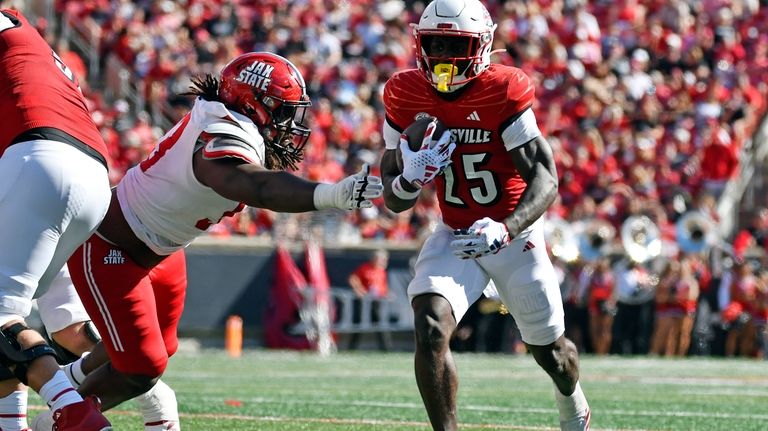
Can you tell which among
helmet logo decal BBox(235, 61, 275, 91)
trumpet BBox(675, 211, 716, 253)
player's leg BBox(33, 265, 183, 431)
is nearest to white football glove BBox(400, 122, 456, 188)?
helmet logo decal BBox(235, 61, 275, 91)

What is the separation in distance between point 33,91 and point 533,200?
191cm

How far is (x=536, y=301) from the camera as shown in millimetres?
5516

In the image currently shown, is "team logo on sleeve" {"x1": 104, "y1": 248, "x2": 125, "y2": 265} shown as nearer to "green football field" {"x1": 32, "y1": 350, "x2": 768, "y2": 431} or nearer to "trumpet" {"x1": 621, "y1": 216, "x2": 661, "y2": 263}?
"green football field" {"x1": 32, "y1": 350, "x2": 768, "y2": 431}

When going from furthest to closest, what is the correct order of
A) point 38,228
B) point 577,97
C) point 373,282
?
point 577,97
point 373,282
point 38,228

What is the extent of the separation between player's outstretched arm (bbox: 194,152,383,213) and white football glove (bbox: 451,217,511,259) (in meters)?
0.65

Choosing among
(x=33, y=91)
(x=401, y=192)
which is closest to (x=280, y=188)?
(x=401, y=192)

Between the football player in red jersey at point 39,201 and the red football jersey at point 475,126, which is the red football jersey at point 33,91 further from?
the red football jersey at point 475,126

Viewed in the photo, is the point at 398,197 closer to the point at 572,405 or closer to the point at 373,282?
the point at 572,405

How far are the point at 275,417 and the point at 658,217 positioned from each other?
418 inches

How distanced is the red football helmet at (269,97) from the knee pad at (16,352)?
111 centimetres

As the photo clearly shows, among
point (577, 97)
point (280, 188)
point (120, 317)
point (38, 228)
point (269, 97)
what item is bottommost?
point (577, 97)

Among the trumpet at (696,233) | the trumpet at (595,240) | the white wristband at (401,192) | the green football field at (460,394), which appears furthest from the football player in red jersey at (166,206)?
the trumpet at (696,233)

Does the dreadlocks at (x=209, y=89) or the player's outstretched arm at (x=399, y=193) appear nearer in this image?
the player's outstretched arm at (x=399, y=193)

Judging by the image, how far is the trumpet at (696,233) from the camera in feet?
54.1
